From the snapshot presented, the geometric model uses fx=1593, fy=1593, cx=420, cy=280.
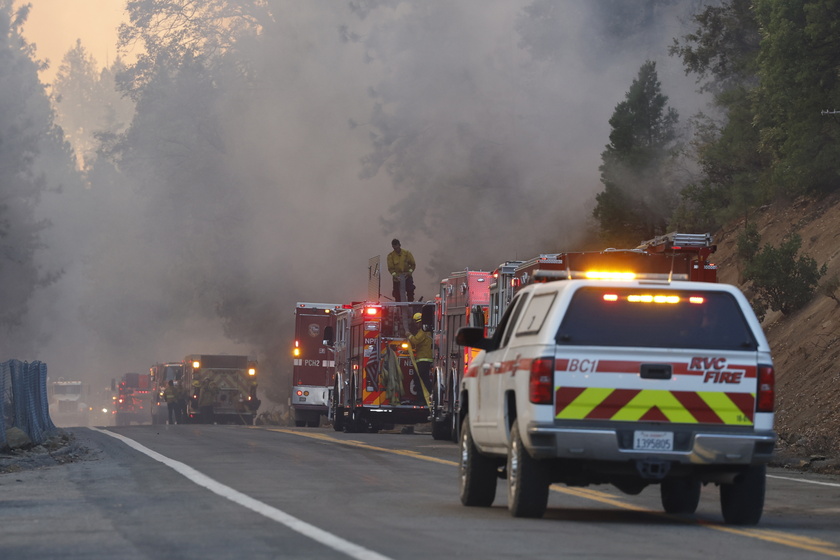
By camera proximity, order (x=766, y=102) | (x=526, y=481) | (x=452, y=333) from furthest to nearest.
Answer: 1. (x=766, y=102)
2. (x=452, y=333)
3. (x=526, y=481)

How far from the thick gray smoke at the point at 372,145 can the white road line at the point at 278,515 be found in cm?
2785

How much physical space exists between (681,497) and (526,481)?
81.8 inches

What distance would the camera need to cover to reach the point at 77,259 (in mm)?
95312

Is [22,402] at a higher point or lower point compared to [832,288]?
lower

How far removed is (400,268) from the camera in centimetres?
3512

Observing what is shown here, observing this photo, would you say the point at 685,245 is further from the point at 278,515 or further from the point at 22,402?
the point at 22,402

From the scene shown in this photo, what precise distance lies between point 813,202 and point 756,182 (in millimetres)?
1648

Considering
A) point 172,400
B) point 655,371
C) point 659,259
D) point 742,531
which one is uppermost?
point 659,259

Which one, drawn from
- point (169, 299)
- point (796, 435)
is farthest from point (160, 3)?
point (796, 435)

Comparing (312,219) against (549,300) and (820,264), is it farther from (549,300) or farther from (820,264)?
(549,300)

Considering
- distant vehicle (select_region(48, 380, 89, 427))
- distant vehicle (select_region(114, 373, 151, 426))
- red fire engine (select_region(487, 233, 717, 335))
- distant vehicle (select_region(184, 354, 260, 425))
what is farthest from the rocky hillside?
distant vehicle (select_region(48, 380, 89, 427))

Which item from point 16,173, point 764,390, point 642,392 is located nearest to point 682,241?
point 764,390

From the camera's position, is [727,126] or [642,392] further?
[727,126]

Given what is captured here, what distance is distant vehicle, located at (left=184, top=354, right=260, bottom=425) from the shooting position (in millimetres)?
53469
